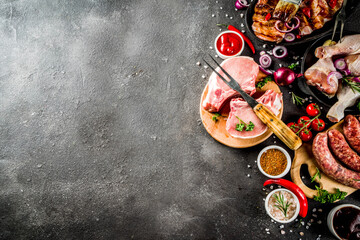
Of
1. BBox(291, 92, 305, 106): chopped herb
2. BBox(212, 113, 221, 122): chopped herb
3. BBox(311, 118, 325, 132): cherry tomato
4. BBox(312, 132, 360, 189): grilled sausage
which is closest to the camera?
BBox(312, 132, 360, 189): grilled sausage

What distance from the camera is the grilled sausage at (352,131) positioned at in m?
2.55

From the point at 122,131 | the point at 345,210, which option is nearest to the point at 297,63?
the point at 345,210

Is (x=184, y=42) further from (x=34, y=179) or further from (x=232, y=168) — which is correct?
(x=34, y=179)

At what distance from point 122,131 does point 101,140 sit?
31 cm

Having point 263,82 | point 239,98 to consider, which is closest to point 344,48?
point 263,82

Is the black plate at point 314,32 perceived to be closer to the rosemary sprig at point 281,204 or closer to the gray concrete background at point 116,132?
the gray concrete background at point 116,132

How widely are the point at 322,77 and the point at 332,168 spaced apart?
1.02 meters

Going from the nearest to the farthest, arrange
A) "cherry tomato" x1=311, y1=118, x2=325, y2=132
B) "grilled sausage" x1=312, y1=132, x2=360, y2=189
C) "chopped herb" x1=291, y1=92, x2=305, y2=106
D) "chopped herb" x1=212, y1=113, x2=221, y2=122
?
"grilled sausage" x1=312, y1=132, x2=360, y2=189, "chopped herb" x1=212, y1=113, x2=221, y2=122, "cherry tomato" x1=311, y1=118, x2=325, y2=132, "chopped herb" x1=291, y1=92, x2=305, y2=106

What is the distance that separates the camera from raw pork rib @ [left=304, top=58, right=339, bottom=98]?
2.57 meters

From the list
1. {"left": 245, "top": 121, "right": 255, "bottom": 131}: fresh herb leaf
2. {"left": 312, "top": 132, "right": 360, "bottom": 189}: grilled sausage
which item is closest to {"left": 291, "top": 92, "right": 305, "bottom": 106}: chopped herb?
{"left": 312, "top": 132, "right": 360, "bottom": 189}: grilled sausage

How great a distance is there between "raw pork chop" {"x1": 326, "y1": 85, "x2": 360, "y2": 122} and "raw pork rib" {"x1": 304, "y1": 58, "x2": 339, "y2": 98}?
0.11 meters

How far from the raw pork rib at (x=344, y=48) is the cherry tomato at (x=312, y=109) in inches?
24.4

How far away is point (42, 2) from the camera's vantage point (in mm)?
3355

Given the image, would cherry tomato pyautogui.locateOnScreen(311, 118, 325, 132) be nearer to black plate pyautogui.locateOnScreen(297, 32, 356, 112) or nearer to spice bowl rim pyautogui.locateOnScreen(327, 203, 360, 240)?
black plate pyautogui.locateOnScreen(297, 32, 356, 112)
